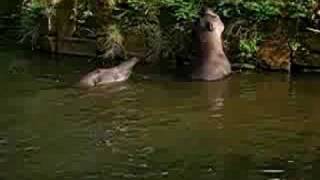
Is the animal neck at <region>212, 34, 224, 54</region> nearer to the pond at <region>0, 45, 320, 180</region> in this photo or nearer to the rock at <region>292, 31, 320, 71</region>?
the pond at <region>0, 45, 320, 180</region>

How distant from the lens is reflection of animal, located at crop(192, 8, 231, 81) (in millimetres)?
15531

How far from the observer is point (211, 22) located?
1623 centimetres

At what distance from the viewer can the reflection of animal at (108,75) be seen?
15.1 m

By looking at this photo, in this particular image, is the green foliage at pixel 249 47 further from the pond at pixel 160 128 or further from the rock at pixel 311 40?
the rock at pixel 311 40

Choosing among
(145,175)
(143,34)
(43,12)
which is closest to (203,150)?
(145,175)

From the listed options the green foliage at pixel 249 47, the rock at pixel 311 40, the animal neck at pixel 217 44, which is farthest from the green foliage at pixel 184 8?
the rock at pixel 311 40

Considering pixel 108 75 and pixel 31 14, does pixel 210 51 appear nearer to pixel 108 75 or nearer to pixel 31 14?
pixel 108 75

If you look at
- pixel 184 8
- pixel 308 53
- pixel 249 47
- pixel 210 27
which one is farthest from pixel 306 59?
pixel 184 8

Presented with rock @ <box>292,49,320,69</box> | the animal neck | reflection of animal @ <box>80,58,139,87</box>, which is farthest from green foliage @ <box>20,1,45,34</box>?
rock @ <box>292,49,320,69</box>

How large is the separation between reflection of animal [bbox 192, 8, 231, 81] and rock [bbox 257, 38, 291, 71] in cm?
70

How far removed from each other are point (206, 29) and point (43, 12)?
426 centimetres

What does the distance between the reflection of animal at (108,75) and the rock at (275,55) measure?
246 cm

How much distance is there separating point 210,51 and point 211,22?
0.58 meters

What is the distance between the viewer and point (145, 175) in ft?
31.3
